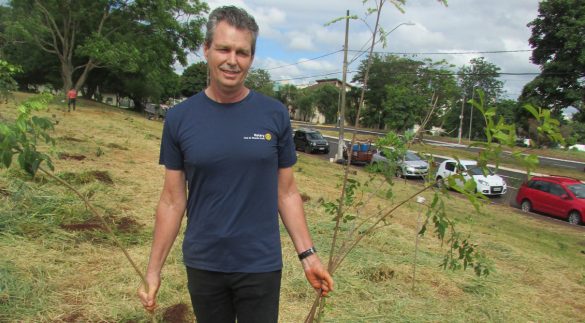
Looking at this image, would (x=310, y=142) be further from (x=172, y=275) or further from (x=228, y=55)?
(x=228, y=55)

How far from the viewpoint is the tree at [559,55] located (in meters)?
26.2

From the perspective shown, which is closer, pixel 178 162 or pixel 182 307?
pixel 178 162

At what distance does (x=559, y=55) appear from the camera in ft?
90.4

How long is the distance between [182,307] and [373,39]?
2.34 meters

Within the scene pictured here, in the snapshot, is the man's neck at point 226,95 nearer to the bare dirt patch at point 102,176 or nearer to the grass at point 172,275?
the grass at point 172,275

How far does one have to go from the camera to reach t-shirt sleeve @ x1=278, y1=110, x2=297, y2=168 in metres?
1.82

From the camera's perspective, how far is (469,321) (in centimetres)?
371

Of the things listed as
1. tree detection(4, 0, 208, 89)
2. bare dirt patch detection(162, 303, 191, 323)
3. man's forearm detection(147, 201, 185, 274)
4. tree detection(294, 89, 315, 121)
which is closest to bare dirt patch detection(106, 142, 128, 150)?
bare dirt patch detection(162, 303, 191, 323)

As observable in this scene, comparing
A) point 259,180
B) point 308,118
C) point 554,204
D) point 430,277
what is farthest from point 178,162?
point 308,118

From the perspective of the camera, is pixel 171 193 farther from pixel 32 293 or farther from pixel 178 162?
pixel 32 293

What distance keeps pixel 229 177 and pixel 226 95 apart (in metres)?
0.32

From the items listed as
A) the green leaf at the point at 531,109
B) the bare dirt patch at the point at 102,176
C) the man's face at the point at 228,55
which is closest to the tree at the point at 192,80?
the bare dirt patch at the point at 102,176

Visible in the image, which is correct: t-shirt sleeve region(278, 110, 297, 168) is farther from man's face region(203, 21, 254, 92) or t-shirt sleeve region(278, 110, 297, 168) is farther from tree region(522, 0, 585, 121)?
tree region(522, 0, 585, 121)

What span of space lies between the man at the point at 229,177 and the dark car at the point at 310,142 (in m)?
28.0
